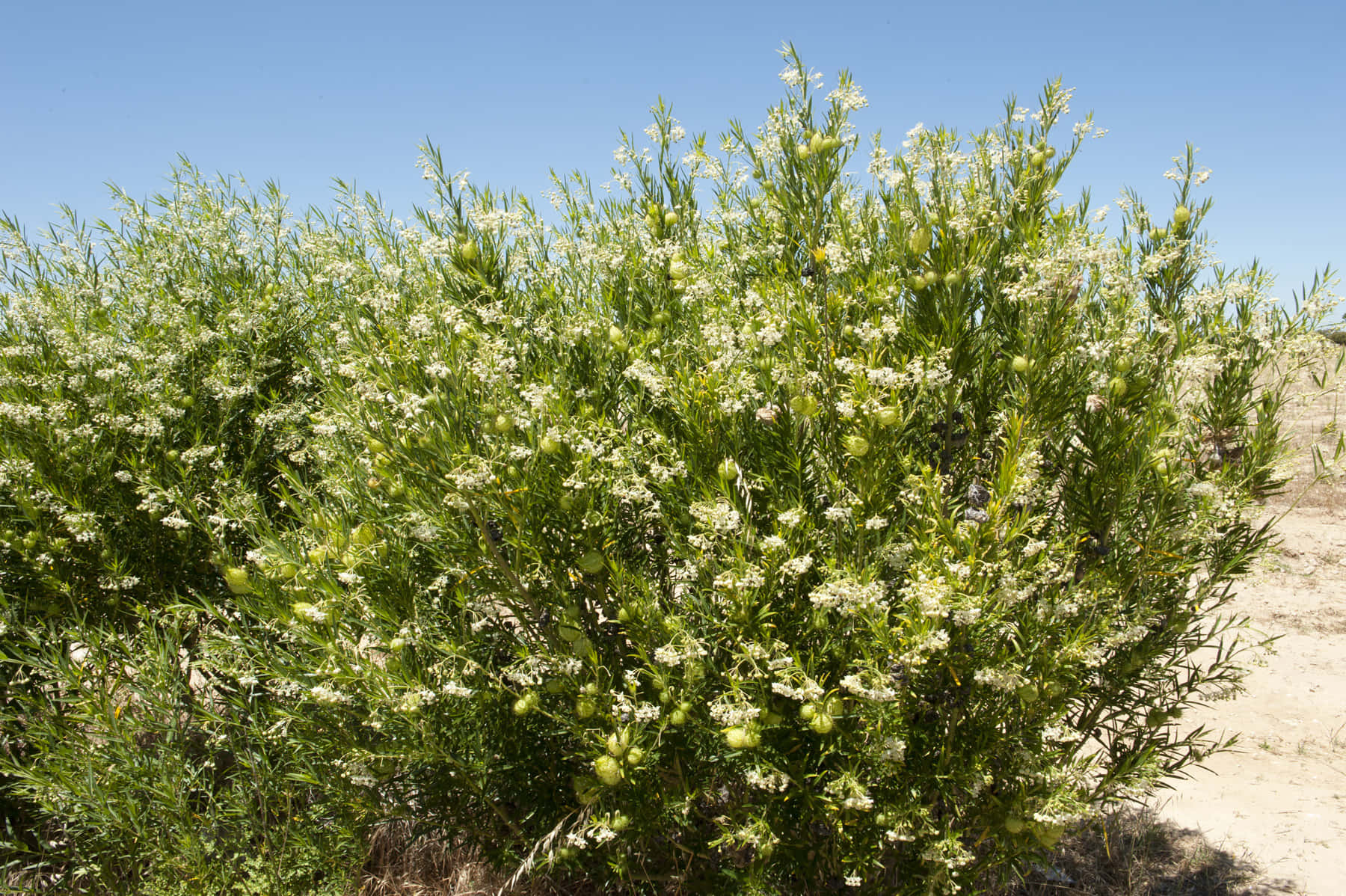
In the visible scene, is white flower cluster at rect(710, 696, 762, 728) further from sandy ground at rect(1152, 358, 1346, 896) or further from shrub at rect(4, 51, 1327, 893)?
sandy ground at rect(1152, 358, 1346, 896)

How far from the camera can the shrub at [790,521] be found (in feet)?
7.11

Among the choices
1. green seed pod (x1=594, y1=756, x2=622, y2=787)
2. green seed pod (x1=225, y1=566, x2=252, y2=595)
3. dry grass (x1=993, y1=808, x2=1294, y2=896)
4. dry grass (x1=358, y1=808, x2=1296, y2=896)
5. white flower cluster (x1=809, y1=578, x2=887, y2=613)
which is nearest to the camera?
white flower cluster (x1=809, y1=578, x2=887, y2=613)

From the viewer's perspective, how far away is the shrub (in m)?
2.17

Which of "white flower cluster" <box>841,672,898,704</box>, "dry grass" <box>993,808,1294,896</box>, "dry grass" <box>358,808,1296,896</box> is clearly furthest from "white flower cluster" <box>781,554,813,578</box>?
"dry grass" <box>993,808,1294,896</box>

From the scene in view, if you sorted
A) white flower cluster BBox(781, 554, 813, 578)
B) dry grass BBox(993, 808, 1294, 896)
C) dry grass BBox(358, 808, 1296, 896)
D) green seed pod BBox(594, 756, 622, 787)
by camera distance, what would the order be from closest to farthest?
1. white flower cluster BBox(781, 554, 813, 578)
2. green seed pod BBox(594, 756, 622, 787)
3. dry grass BBox(358, 808, 1296, 896)
4. dry grass BBox(993, 808, 1294, 896)

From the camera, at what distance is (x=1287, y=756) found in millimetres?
5156

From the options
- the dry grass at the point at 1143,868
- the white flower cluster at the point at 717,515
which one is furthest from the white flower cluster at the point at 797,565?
the dry grass at the point at 1143,868

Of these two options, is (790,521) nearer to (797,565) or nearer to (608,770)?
(797,565)

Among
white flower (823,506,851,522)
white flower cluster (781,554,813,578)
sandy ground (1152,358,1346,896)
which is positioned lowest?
sandy ground (1152,358,1346,896)

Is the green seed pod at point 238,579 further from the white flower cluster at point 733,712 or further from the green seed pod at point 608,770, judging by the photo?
the white flower cluster at point 733,712

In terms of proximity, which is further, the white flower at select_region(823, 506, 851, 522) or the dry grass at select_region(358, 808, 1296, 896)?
the dry grass at select_region(358, 808, 1296, 896)

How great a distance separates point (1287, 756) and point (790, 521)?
5114 mm

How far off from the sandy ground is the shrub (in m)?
0.48

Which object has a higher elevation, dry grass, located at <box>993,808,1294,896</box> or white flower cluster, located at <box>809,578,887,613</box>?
white flower cluster, located at <box>809,578,887,613</box>
